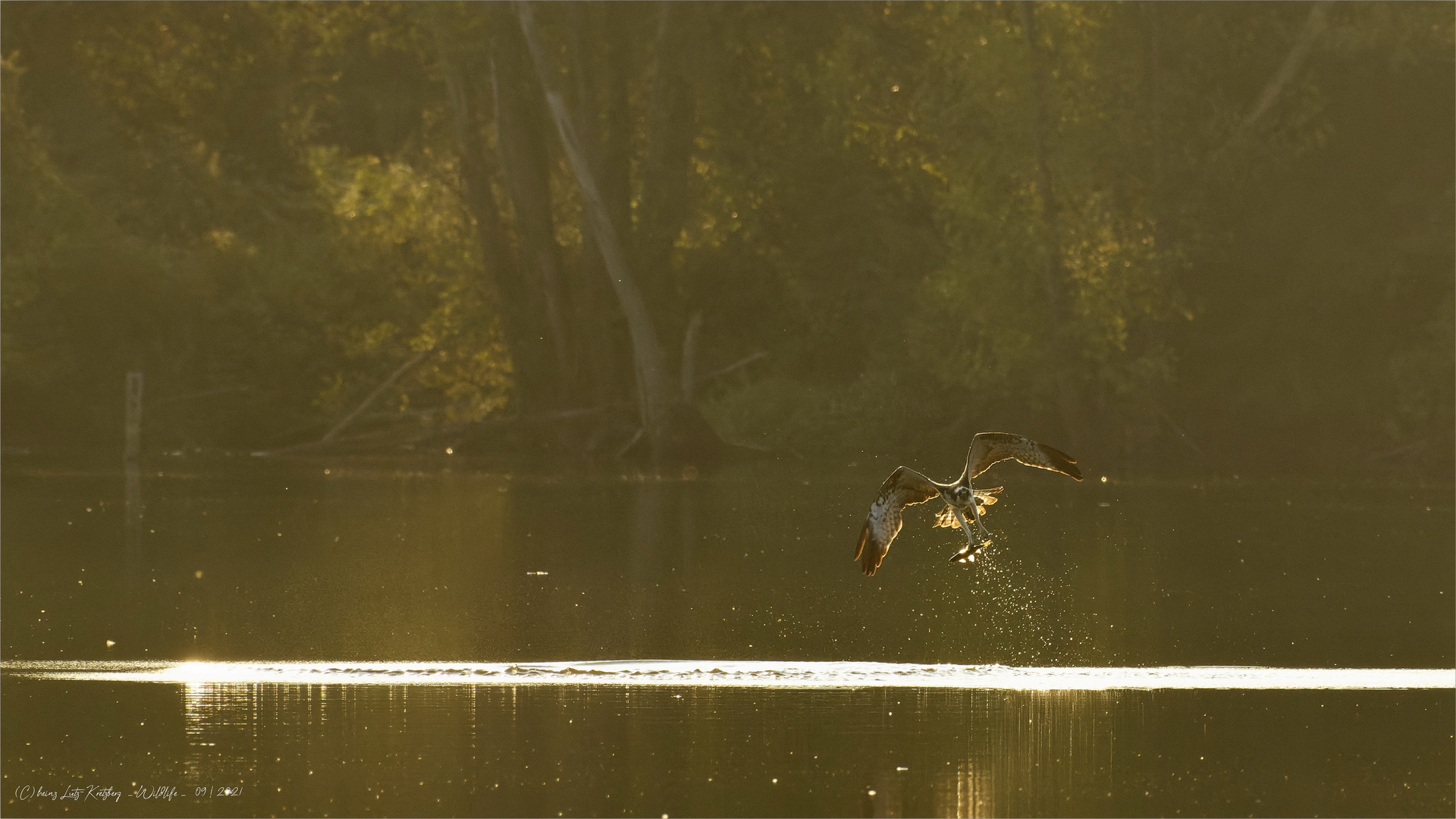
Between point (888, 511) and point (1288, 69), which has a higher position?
point (1288, 69)

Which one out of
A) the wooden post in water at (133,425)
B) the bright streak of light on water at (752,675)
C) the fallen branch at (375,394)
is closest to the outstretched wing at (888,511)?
the bright streak of light on water at (752,675)

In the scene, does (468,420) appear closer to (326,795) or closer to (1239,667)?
(1239,667)

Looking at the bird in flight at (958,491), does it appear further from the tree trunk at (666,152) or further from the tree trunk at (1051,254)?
the tree trunk at (666,152)

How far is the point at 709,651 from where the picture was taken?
14.5 metres

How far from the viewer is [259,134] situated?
5231 centimetres

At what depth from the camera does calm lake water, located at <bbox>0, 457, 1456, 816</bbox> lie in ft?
33.8

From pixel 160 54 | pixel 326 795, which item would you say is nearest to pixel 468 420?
pixel 160 54

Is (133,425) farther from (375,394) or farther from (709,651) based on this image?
(709,651)

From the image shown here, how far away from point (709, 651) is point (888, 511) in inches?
107

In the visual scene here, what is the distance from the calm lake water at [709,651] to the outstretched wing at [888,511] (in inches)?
36.7

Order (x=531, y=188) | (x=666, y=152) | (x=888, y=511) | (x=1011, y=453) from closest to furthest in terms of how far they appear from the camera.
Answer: (x=888, y=511) < (x=1011, y=453) < (x=531, y=188) < (x=666, y=152)

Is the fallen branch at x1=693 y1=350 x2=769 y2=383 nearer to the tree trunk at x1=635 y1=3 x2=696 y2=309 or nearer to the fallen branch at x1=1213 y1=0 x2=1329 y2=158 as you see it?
the tree trunk at x1=635 y1=3 x2=696 y2=309

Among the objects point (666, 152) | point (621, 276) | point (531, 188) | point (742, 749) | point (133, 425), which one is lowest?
point (742, 749)

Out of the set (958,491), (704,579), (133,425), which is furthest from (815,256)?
(958,491)
